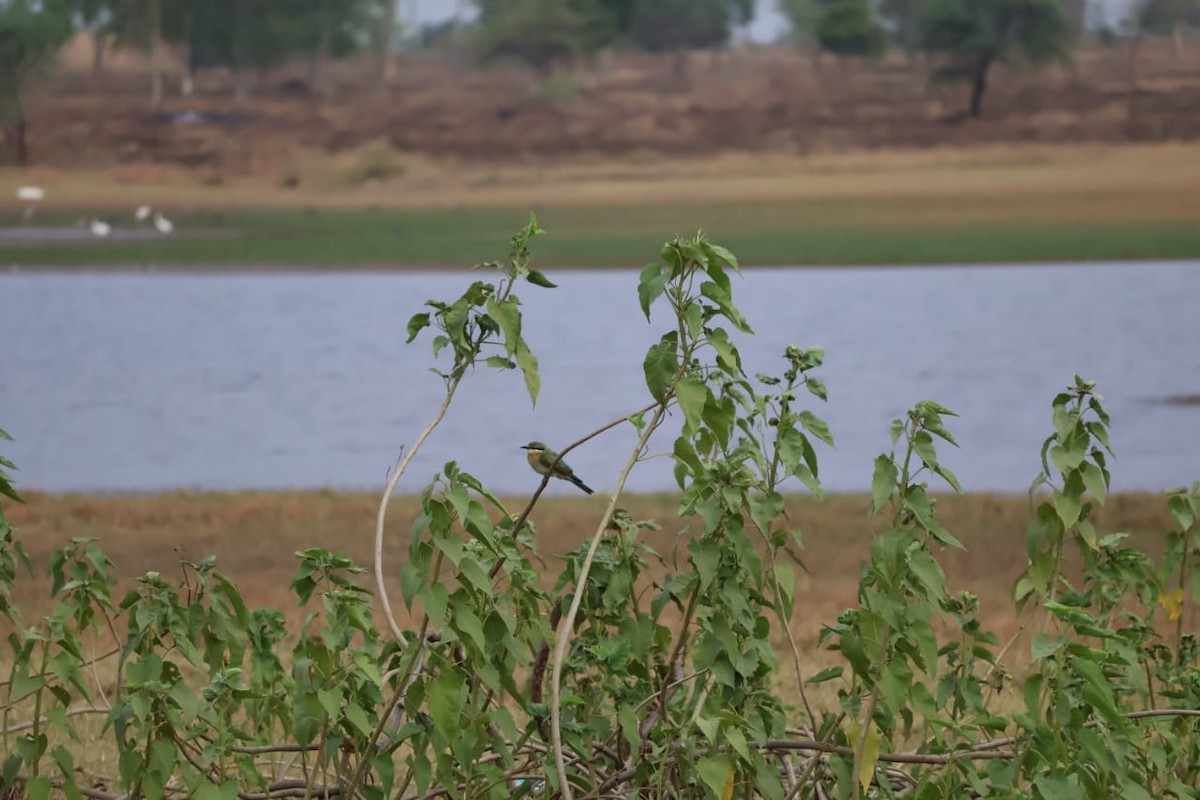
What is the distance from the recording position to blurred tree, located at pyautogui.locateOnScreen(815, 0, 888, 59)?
1000 inches

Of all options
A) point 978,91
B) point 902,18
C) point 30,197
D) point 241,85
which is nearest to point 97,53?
point 30,197

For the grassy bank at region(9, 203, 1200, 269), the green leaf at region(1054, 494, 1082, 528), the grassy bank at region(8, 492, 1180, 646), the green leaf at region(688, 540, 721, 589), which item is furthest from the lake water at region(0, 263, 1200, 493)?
the green leaf at region(688, 540, 721, 589)

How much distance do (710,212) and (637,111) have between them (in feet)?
8.55

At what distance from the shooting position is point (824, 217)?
910 inches

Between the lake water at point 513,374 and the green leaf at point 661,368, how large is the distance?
6.25 metres

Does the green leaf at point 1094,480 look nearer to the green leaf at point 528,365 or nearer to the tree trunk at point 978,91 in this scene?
the green leaf at point 528,365

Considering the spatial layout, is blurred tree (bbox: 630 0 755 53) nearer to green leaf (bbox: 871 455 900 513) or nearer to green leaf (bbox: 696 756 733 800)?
green leaf (bbox: 871 455 900 513)

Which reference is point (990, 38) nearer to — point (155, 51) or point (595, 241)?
point (595, 241)

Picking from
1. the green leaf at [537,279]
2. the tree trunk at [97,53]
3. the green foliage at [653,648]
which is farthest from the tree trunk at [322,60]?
the green leaf at [537,279]

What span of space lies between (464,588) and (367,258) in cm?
1969

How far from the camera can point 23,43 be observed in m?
19.7

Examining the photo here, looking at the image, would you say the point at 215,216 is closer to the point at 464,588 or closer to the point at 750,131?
the point at 750,131

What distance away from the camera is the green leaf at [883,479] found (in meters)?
2.10

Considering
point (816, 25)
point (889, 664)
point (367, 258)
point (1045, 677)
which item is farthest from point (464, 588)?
point (816, 25)
